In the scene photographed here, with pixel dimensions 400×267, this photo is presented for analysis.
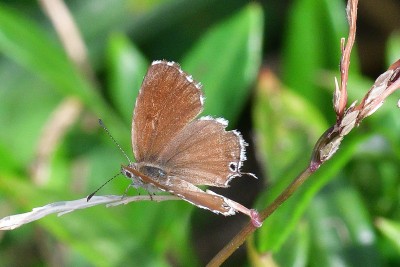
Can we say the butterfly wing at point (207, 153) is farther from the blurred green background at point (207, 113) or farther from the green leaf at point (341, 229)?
the green leaf at point (341, 229)

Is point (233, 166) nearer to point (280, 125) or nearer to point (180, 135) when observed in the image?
point (180, 135)

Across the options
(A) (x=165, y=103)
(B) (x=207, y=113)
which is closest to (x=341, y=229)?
(B) (x=207, y=113)

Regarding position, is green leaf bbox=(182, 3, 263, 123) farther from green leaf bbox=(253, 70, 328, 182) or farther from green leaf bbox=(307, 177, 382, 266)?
green leaf bbox=(307, 177, 382, 266)

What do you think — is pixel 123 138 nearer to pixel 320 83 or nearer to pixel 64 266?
pixel 64 266

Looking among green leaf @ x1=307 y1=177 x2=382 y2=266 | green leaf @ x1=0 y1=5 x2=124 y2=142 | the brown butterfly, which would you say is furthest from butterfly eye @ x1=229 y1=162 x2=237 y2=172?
green leaf @ x1=0 y1=5 x2=124 y2=142

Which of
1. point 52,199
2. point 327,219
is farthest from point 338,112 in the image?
point 52,199

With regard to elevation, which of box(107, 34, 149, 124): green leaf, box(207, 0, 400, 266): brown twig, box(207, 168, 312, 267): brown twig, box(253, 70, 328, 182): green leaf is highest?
box(107, 34, 149, 124): green leaf

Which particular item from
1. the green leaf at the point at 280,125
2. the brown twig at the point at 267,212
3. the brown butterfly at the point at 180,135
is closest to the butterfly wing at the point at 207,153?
the brown butterfly at the point at 180,135
